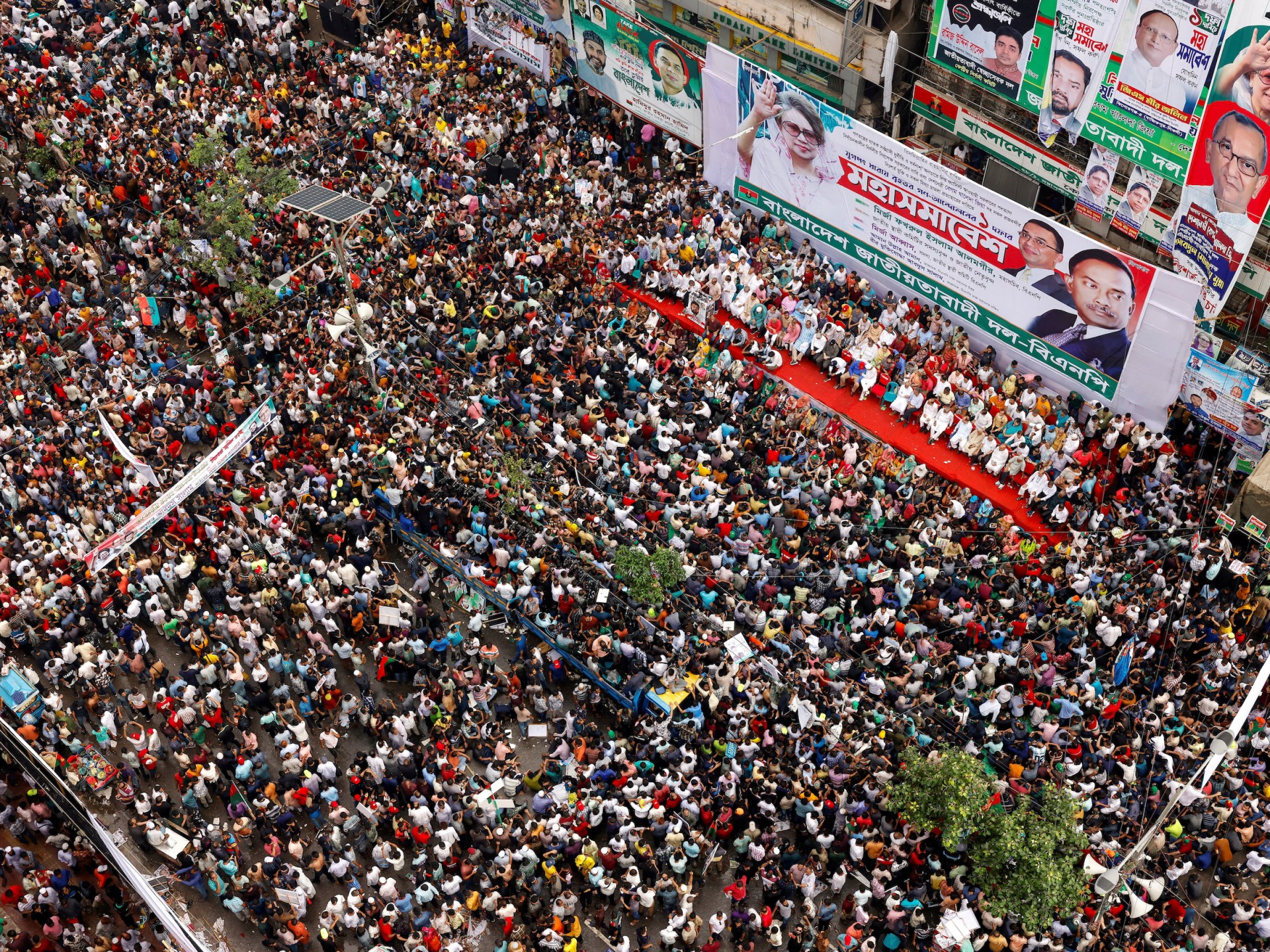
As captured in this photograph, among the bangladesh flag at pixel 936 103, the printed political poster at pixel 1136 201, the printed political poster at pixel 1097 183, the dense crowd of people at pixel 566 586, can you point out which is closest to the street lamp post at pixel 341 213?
the dense crowd of people at pixel 566 586

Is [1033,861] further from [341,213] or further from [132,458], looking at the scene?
[341,213]

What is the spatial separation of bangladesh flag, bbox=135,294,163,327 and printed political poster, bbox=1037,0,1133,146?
851 inches

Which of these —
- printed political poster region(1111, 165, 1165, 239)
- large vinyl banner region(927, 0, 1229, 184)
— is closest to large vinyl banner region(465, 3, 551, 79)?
large vinyl banner region(927, 0, 1229, 184)

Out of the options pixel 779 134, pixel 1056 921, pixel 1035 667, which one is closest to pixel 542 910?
pixel 1056 921

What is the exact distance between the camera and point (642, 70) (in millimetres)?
35469

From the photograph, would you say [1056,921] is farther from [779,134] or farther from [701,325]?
[779,134]

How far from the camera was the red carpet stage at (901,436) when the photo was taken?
28.8m

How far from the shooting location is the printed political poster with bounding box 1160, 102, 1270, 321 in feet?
84.4

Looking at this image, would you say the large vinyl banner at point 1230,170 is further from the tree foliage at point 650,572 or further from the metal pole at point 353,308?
the metal pole at point 353,308

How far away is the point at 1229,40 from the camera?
25125 millimetres

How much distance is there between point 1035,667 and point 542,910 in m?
10.00

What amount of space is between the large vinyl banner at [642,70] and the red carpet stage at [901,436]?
6102mm

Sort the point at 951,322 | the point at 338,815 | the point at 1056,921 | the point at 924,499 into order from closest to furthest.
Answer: the point at 1056,921
the point at 338,815
the point at 924,499
the point at 951,322

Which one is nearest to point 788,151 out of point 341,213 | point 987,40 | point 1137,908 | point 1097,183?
point 987,40
